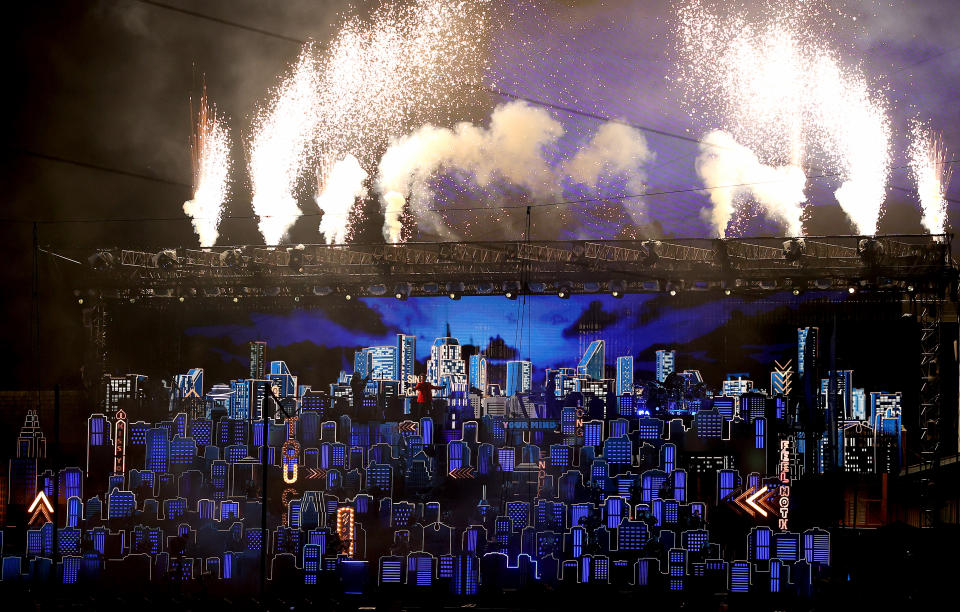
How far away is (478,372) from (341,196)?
359cm

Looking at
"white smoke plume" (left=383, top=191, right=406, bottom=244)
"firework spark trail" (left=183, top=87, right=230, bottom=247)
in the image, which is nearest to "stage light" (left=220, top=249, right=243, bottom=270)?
"firework spark trail" (left=183, top=87, right=230, bottom=247)

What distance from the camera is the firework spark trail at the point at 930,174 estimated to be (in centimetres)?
1356

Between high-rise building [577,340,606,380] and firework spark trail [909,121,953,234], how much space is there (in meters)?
5.27

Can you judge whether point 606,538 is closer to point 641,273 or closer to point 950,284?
point 641,273

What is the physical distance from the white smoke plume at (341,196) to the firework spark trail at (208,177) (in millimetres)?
1710

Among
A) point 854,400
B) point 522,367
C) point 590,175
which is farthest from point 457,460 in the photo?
point 854,400

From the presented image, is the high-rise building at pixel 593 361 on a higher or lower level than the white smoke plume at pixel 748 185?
lower

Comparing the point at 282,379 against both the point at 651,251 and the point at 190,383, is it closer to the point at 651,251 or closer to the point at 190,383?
the point at 190,383

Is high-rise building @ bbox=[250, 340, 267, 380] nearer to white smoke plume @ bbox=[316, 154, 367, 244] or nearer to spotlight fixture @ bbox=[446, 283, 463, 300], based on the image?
white smoke plume @ bbox=[316, 154, 367, 244]

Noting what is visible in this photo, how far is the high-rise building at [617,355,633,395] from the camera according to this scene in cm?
1427

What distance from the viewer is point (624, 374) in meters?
14.4

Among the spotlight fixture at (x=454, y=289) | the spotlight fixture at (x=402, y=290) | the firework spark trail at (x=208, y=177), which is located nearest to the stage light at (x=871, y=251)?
the spotlight fixture at (x=454, y=289)

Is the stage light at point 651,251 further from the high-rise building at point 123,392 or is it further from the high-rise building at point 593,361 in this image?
the high-rise building at point 123,392

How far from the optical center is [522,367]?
571 inches
